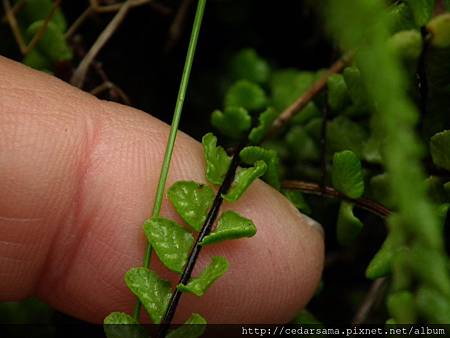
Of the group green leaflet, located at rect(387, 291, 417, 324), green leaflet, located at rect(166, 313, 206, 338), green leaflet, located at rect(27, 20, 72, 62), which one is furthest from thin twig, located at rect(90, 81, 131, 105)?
green leaflet, located at rect(387, 291, 417, 324)

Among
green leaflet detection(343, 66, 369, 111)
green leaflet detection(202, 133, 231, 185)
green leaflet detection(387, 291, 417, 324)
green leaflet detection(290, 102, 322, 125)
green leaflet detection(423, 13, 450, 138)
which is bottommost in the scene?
green leaflet detection(387, 291, 417, 324)

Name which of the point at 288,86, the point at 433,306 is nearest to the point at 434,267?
the point at 433,306

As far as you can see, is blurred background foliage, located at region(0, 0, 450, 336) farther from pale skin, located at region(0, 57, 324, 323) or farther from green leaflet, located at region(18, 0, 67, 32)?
pale skin, located at region(0, 57, 324, 323)

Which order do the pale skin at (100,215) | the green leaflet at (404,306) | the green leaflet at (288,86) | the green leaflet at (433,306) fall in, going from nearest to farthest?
1. the green leaflet at (433,306)
2. the green leaflet at (404,306)
3. the pale skin at (100,215)
4. the green leaflet at (288,86)

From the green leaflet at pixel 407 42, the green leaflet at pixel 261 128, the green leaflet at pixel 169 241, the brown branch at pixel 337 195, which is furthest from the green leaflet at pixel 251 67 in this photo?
the green leaflet at pixel 169 241

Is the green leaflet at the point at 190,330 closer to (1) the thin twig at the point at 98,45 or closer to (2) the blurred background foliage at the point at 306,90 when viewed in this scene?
(2) the blurred background foliage at the point at 306,90

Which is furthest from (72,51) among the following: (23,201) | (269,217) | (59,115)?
(269,217)
